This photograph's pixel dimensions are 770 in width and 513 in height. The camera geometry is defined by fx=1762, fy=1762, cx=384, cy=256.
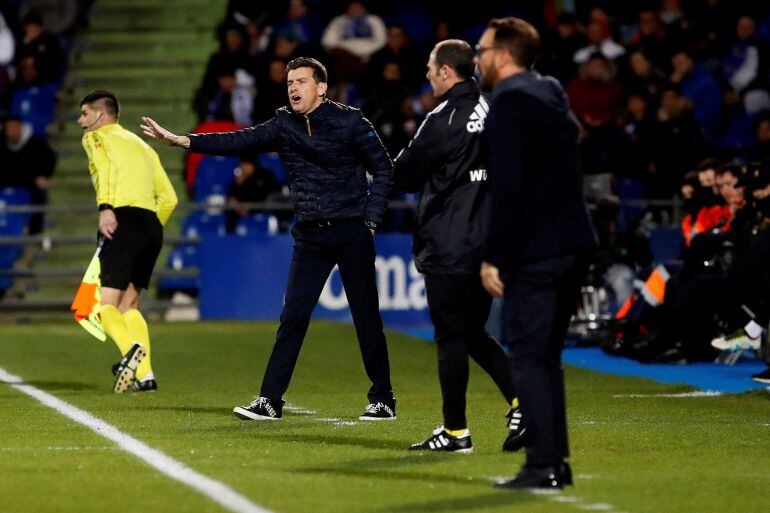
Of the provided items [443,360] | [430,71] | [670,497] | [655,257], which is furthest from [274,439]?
[655,257]

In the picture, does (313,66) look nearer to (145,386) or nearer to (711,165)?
(145,386)

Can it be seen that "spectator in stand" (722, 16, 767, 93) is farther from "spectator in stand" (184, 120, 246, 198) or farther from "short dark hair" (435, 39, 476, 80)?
"short dark hair" (435, 39, 476, 80)

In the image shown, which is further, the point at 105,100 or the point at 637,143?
the point at 637,143

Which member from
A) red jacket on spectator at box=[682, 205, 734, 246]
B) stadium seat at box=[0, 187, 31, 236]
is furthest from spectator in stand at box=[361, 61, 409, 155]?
red jacket on spectator at box=[682, 205, 734, 246]

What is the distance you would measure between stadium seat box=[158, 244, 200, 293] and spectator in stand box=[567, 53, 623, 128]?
4.97 m

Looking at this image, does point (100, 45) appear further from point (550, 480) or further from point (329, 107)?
point (550, 480)

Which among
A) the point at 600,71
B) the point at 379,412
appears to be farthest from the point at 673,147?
the point at 379,412

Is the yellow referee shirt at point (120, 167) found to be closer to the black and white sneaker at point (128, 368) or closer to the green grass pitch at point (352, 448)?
the black and white sneaker at point (128, 368)

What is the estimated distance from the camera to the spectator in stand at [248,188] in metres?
20.6

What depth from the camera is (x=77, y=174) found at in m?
23.6

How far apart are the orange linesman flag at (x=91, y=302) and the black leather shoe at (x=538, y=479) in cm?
558

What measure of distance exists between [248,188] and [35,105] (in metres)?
4.50

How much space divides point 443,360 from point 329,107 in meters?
2.29

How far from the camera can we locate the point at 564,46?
22438 mm
